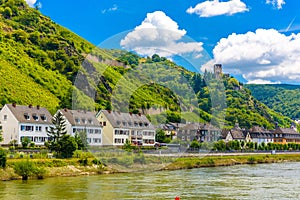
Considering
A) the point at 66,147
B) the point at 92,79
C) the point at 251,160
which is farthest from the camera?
the point at 251,160

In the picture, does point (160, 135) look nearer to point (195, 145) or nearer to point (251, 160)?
point (195, 145)

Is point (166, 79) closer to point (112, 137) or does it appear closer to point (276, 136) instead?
point (112, 137)

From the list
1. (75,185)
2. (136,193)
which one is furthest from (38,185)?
(136,193)

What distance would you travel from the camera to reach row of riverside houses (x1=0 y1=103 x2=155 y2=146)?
84312mm

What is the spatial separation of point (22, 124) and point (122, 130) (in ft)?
71.7

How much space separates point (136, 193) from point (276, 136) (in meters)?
149

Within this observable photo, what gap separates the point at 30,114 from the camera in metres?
88.3

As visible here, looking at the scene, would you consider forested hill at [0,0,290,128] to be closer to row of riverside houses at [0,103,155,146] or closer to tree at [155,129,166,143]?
tree at [155,129,166,143]

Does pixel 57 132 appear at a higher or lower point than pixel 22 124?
lower

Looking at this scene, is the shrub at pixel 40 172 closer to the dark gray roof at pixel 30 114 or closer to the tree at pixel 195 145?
the tree at pixel 195 145

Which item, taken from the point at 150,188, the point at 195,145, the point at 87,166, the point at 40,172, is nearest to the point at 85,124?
the point at 195,145

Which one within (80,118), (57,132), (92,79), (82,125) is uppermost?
(92,79)

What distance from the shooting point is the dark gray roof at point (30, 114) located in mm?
85250

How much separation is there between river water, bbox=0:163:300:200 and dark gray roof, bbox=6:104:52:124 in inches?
1290
